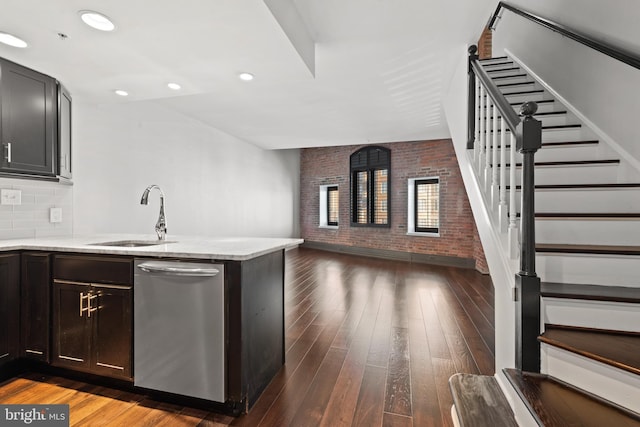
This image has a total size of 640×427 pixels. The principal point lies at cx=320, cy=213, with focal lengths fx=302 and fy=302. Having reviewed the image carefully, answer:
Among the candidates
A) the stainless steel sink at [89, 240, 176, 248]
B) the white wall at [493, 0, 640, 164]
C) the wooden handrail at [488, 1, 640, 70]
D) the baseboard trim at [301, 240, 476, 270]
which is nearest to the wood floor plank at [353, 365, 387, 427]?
the stainless steel sink at [89, 240, 176, 248]

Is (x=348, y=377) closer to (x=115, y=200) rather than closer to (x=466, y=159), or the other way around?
(x=466, y=159)

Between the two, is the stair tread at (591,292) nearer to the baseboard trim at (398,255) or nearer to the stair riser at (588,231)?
the stair riser at (588,231)

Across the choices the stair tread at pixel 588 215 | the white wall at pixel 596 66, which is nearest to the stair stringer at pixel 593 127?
the white wall at pixel 596 66

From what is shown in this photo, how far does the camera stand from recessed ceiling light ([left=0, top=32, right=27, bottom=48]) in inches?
75.2

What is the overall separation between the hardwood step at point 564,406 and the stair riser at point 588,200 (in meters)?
Answer: 1.08

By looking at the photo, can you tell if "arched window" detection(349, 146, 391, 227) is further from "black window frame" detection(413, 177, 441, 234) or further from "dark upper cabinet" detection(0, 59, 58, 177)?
"dark upper cabinet" detection(0, 59, 58, 177)

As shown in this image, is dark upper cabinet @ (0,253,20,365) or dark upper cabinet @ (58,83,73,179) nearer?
dark upper cabinet @ (0,253,20,365)

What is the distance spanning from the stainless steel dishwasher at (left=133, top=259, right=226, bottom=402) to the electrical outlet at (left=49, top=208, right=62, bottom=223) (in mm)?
1686

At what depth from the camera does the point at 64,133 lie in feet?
8.76

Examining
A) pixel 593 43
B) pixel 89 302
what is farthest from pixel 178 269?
pixel 593 43

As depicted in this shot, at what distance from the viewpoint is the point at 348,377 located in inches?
82.7

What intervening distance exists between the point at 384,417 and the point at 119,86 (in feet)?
10.9

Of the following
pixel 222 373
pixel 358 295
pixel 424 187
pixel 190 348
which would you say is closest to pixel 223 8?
pixel 190 348

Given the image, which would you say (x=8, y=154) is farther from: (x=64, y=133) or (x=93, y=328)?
(x=93, y=328)
